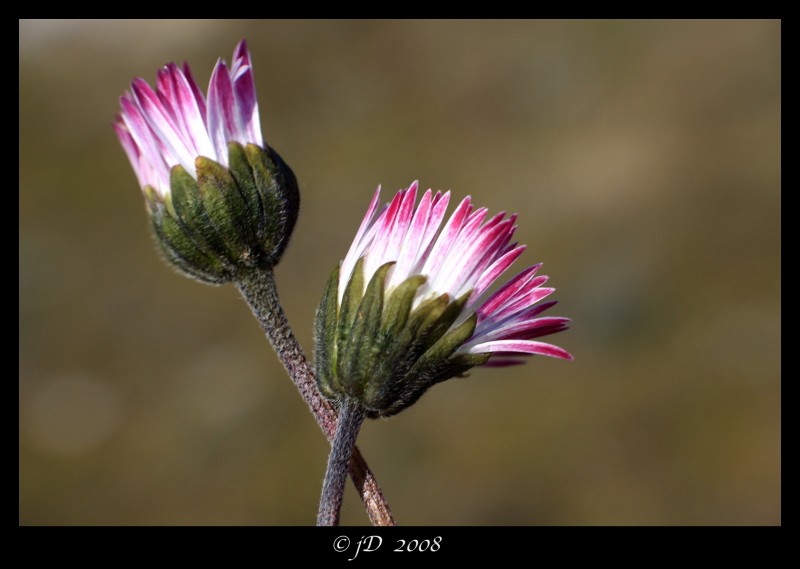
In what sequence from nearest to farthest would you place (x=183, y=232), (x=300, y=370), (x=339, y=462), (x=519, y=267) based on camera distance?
(x=339, y=462)
(x=300, y=370)
(x=183, y=232)
(x=519, y=267)

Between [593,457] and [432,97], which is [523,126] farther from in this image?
[593,457]

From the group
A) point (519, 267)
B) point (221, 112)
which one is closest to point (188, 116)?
point (221, 112)

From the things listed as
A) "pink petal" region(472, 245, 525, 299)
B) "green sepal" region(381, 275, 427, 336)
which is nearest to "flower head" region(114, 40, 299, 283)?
"green sepal" region(381, 275, 427, 336)

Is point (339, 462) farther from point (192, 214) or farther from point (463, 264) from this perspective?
point (192, 214)

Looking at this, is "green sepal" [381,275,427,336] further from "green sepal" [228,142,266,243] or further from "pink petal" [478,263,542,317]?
"green sepal" [228,142,266,243]

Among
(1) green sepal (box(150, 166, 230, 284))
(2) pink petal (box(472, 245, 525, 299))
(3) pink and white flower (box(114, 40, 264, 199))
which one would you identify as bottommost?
(2) pink petal (box(472, 245, 525, 299))
